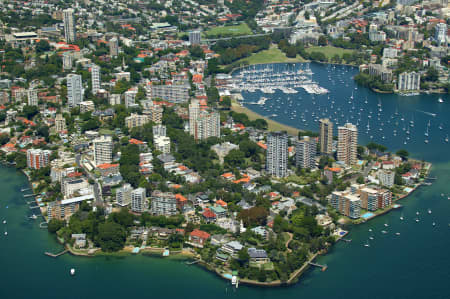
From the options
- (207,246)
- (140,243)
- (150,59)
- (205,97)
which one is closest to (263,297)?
(207,246)

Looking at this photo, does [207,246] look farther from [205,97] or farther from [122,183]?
[205,97]

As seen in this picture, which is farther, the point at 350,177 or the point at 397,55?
the point at 397,55

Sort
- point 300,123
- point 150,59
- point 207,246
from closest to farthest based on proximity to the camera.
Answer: point 207,246 < point 300,123 < point 150,59

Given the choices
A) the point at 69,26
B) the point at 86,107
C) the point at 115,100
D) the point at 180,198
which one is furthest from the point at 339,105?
the point at 69,26

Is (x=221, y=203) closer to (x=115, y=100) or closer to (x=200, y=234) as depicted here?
(x=200, y=234)

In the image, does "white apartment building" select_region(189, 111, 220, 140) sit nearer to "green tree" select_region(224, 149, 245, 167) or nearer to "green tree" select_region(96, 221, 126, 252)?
"green tree" select_region(224, 149, 245, 167)

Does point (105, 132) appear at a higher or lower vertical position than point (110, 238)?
→ higher
